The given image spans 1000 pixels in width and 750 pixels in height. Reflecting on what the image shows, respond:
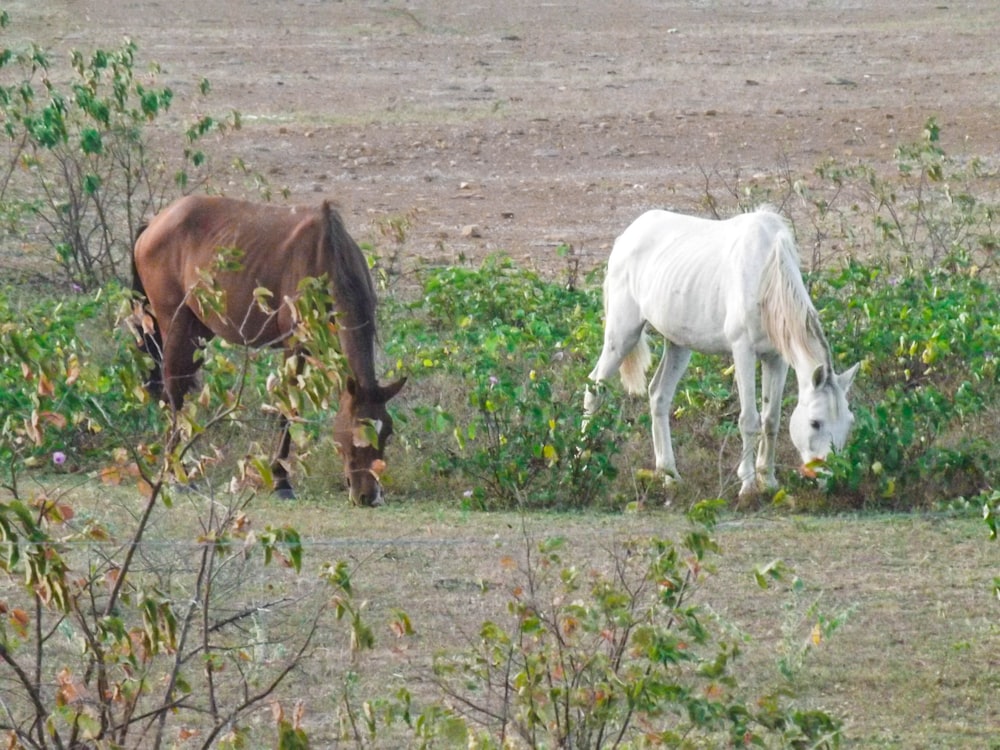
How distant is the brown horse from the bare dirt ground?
12.0 feet

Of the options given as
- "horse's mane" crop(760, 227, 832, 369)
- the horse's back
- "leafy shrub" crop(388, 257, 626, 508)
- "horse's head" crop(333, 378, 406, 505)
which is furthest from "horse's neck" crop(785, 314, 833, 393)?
"horse's head" crop(333, 378, 406, 505)

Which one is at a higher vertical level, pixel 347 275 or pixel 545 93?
pixel 545 93

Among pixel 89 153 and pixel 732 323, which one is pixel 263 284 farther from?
pixel 89 153

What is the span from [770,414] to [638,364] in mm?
1051

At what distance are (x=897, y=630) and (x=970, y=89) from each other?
16146 millimetres

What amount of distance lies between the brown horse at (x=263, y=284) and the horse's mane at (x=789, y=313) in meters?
1.75

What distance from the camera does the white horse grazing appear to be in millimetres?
7738

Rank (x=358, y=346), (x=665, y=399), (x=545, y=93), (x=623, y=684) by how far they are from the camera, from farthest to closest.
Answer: (x=545, y=93), (x=665, y=399), (x=358, y=346), (x=623, y=684)

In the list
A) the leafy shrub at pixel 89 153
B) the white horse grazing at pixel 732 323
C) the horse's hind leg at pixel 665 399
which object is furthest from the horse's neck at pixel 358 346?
the leafy shrub at pixel 89 153

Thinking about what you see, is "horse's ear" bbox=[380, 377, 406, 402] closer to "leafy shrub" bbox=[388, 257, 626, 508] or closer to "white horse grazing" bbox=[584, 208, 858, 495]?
"leafy shrub" bbox=[388, 257, 626, 508]

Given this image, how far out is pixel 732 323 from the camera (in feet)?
26.7

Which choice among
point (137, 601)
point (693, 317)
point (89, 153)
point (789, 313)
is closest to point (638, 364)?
point (693, 317)

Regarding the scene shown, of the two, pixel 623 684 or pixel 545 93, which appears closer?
pixel 623 684

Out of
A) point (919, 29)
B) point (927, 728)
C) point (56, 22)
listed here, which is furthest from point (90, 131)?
point (919, 29)
